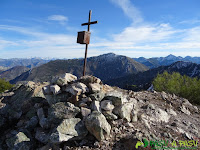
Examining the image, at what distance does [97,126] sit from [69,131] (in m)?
1.77

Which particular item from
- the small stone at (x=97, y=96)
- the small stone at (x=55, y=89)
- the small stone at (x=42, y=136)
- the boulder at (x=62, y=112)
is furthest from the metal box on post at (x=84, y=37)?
the small stone at (x=42, y=136)

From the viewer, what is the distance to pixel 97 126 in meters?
8.10

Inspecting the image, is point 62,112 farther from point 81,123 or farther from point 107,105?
point 107,105

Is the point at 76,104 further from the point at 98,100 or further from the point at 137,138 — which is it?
the point at 137,138

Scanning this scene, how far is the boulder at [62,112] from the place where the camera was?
29.7 ft

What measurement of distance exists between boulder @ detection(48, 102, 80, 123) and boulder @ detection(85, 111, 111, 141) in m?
1.30

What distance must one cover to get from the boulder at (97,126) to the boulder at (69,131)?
492mm

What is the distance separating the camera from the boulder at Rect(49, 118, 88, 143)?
7.63 meters

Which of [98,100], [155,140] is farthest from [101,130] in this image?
[155,140]

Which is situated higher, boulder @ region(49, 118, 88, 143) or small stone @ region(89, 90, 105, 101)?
small stone @ region(89, 90, 105, 101)

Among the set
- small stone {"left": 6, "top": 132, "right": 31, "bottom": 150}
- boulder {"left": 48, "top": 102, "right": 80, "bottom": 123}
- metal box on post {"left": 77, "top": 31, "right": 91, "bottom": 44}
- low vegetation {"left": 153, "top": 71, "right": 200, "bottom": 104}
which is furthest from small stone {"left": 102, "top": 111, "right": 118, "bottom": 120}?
low vegetation {"left": 153, "top": 71, "right": 200, "bottom": 104}

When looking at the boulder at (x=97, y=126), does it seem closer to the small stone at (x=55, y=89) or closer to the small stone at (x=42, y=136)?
the small stone at (x=42, y=136)

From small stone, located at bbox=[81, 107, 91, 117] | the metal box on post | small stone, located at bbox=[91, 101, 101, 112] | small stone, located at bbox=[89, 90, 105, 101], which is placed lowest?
small stone, located at bbox=[81, 107, 91, 117]

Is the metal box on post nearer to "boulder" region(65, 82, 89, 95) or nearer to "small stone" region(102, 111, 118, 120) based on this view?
"boulder" region(65, 82, 89, 95)
